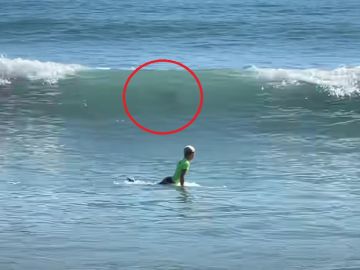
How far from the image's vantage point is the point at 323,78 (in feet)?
89.8

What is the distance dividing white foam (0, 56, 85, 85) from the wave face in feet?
0.08

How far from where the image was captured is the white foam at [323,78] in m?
26.3

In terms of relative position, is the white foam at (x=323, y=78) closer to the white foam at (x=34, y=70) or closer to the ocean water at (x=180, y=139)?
the ocean water at (x=180, y=139)

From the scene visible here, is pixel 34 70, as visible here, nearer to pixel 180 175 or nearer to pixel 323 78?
pixel 323 78

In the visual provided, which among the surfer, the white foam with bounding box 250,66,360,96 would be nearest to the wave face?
the white foam with bounding box 250,66,360,96

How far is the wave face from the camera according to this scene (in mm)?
24766

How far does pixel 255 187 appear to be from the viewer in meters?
16.1

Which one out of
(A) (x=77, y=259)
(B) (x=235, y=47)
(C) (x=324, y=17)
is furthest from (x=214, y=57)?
(A) (x=77, y=259)

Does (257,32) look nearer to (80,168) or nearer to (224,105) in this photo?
(224,105)

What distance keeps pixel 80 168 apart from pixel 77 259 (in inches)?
246

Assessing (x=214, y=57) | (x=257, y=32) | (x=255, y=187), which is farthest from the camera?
(x=257, y=32)

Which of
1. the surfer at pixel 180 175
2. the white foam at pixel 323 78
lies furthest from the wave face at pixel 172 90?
the surfer at pixel 180 175

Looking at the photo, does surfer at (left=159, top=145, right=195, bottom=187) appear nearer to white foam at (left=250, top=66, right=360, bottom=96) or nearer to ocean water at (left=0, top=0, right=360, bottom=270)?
ocean water at (left=0, top=0, right=360, bottom=270)

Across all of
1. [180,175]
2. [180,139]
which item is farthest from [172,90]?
[180,175]
